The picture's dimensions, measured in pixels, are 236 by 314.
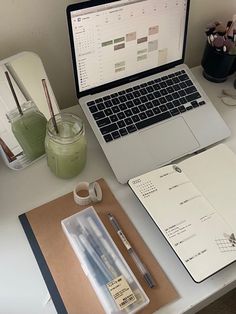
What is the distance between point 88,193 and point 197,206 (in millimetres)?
209

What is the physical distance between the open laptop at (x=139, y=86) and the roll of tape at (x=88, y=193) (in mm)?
55

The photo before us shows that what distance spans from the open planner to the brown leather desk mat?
0.16 feet

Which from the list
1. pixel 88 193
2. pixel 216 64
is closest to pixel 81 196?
pixel 88 193

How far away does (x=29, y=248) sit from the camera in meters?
0.63

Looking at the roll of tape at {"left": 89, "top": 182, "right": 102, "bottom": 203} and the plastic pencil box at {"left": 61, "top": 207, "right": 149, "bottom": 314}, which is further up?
the roll of tape at {"left": 89, "top": 182, "right": 102, "bottom": 203}

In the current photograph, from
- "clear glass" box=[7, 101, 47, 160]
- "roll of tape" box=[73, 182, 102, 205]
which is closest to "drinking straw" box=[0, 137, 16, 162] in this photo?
"clear glass" box=[7, 101, 47, 160]

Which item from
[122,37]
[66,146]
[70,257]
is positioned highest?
[122,37]

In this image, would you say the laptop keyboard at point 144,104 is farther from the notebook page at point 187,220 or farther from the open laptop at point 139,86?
the notebook page at point 187,220

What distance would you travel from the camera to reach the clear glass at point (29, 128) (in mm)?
713

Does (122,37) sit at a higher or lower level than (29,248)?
higher

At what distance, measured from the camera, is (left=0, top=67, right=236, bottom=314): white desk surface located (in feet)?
1.88

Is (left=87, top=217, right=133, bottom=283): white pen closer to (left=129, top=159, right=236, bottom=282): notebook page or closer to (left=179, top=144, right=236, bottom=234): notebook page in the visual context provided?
(left=129, top=159, right=236, bottom=282): notebook page

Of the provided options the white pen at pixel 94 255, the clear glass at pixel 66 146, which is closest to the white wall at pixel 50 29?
the clear glass at pixel 66 146

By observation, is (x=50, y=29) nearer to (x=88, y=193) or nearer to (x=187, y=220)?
(x=88, y=193)
